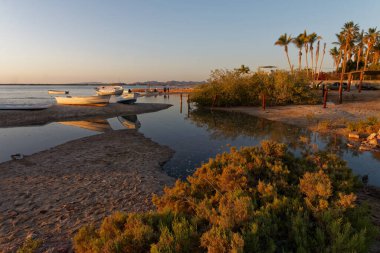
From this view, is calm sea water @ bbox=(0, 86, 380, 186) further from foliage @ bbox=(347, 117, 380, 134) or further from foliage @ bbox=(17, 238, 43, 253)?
foliage @ bbox=(17, 238, 43, 253)

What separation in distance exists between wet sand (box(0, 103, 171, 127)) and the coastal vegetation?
23.1 meters

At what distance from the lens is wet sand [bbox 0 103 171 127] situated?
22.6 metres

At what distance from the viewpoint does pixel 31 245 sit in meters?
4.54

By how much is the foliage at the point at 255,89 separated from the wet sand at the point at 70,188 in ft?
76.3

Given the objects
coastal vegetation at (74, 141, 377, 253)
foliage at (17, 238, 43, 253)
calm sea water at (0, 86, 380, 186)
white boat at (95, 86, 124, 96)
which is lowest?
calm sea water at (0, 86, 380, 186)

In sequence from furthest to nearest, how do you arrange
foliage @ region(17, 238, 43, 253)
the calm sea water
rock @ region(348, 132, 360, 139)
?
rock @ region(348, 132, 360, 139) < the calm sea water < foliage @ region(17, 238, 43, 253)

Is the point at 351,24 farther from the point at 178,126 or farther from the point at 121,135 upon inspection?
the point at 121,135

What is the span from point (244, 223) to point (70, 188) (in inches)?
259

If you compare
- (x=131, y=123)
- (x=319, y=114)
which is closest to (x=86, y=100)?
(x=131, y=123)

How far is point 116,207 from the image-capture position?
650 centimetres

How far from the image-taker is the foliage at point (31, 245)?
14.1 feet

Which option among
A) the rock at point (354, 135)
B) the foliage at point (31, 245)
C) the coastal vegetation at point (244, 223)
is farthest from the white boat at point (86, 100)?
the coastal vegetation at point (244, 223)

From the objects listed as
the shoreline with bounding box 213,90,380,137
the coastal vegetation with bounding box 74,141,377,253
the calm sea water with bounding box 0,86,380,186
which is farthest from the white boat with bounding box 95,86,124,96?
the coastal vegetation with bounding box 74,141,377,253

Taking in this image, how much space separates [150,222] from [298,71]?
1345 inches
